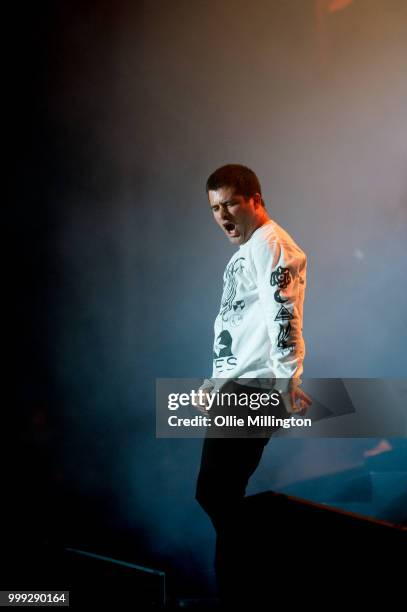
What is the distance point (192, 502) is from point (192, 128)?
1475 millimetres

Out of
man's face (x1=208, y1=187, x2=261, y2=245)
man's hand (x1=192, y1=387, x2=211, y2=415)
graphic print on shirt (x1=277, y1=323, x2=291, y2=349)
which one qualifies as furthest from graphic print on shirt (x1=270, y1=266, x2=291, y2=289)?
man's hand (x1=192, y1=387, x2=211, y2=415)

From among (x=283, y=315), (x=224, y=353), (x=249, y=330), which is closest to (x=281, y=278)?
(x=283, y=315)

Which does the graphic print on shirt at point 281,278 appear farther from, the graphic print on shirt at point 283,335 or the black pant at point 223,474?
the black pant at point 223,474

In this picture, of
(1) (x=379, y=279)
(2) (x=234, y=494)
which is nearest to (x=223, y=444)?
(2) (x=234, y=494)

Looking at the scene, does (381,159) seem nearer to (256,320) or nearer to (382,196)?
(382,196)

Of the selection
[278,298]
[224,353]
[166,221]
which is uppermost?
[166,221]

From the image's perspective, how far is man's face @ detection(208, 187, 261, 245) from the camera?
176 centimetres

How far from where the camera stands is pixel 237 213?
1766 mm

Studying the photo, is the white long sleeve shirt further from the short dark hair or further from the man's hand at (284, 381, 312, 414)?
the short dark hair

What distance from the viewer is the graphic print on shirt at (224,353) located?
1677 millimetres

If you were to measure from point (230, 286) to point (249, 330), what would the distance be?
7.7 inches

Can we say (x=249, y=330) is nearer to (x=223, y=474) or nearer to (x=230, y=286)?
(x=230, y=286)

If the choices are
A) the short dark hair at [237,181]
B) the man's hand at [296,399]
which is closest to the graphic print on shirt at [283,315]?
the man's hand at [296,399]

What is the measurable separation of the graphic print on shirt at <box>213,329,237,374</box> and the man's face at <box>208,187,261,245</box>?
333 millimetres
